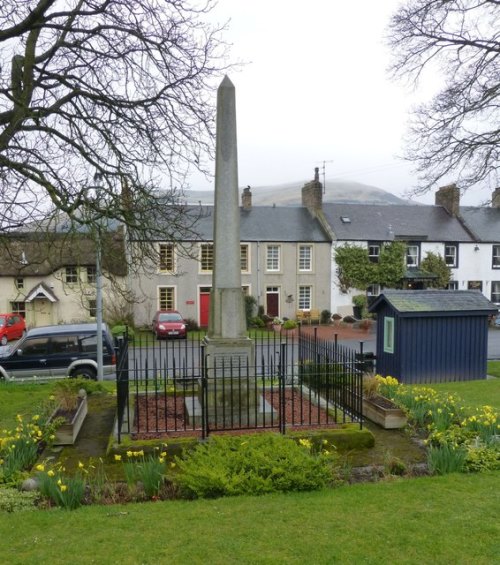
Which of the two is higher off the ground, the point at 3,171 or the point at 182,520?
the point at 3,171

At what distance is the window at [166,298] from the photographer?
3259cm

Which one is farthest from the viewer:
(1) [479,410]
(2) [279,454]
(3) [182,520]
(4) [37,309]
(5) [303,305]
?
(5) [303,305]

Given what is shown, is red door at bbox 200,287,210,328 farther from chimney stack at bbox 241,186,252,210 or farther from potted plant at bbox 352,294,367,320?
potted plant at bbox 352,294,367,320

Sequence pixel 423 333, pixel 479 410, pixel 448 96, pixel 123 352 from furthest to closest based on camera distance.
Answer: pixel 448 96, pixel 423 333, pixel 479 410, pixel 123 352

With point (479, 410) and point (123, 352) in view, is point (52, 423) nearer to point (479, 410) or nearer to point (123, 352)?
point (123, 352)

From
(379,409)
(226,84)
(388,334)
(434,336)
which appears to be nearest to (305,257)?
(388,334)

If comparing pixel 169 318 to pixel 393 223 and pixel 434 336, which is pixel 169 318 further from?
pixel 393 223

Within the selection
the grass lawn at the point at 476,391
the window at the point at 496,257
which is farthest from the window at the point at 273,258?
the grass lawn at the point at 476,391

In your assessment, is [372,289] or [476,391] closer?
[476,391]

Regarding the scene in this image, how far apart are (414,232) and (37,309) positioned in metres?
25.6

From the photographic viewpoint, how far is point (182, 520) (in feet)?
17.3

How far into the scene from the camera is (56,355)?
15758 mm

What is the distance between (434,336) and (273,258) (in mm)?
19412

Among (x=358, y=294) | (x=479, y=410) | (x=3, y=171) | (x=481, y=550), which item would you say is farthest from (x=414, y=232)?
(x=481, y=550)
